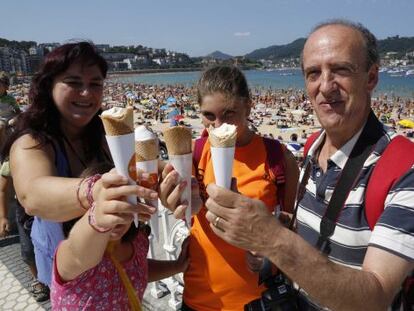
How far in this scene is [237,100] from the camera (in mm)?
2365

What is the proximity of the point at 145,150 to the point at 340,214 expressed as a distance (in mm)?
1011

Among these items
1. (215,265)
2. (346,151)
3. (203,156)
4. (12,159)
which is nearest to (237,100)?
(203,156)

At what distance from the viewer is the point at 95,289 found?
185 cm

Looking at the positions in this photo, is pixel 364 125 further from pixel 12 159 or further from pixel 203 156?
pixel 12 159

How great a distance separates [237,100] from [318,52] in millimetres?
662

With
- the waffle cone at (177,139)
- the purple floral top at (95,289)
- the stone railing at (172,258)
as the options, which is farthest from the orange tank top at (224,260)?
the stone railing at (172,258)

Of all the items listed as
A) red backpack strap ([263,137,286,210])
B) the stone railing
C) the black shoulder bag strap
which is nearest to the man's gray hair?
the black shoulder bag strap

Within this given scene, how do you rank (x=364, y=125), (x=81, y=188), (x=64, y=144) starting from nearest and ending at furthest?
(x=81, y=188) → (x=364, y=125) → (x=64, y=144)

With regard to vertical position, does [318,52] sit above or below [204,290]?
above

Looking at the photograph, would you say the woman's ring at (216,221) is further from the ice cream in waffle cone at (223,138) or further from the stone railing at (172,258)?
the stone railing at (172,258)

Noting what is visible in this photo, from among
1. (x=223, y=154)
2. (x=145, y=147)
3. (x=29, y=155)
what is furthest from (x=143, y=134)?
(x=29, y=155)

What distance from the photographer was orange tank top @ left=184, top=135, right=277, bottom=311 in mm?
2223

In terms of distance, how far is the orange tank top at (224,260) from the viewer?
222 cm

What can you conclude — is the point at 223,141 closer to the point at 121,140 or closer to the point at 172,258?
the point at 121,140
